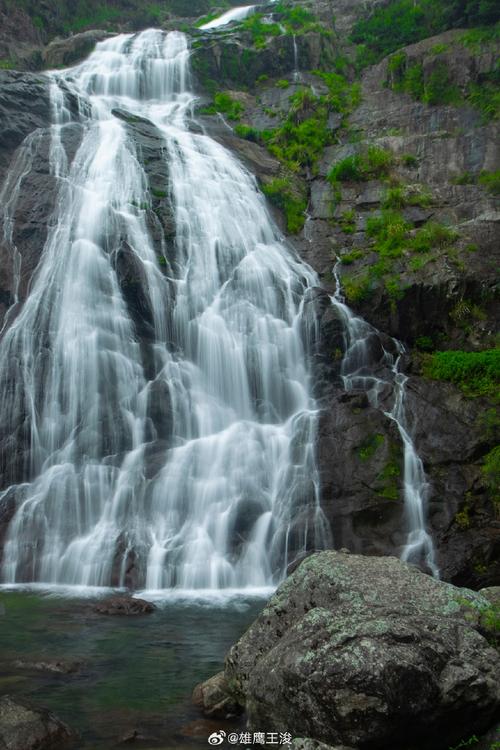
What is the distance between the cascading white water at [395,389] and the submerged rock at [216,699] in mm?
6991

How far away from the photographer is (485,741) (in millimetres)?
5453

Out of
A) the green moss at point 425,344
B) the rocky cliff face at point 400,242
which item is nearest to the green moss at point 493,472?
the rocky cliff face at point 400,242

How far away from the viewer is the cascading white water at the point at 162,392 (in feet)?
45.5

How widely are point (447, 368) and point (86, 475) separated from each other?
33.3 feet

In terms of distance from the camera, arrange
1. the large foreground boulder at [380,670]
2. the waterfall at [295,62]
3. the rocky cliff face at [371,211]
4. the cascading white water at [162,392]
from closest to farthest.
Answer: the large foreground boulder at [380,670] → the cascading white water at [162,392] → the rocky cliff face at [371,211] → the waterfall at [295,62]

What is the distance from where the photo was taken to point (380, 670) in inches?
203

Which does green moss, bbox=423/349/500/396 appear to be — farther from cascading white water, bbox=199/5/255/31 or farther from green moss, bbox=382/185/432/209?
cascading white water, bbox=199/5/255/31

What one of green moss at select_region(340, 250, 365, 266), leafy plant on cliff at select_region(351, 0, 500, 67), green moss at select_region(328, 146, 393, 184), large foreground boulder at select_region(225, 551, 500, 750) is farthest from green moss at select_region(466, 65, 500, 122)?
large foreground boulder at select_region(225, 551, 500, 750)

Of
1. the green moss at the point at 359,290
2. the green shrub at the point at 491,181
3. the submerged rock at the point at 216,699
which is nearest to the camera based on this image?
the submerged rock at the point at 216,699

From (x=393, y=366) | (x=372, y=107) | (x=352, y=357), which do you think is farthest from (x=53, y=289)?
(x=372, y=107)

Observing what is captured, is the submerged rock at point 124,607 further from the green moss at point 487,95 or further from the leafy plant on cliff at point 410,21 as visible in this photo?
the leafy plant on cliff at point 410,21

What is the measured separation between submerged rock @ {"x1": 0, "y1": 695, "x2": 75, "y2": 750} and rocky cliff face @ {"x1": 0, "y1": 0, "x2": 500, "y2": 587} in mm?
8585

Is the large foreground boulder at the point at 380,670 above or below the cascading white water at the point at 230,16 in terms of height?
below

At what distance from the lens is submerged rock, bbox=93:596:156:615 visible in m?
10.8
